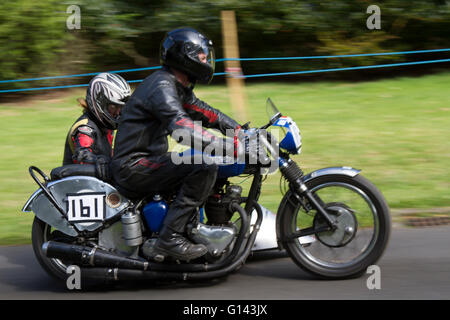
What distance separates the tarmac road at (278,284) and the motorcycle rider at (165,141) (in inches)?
13.4

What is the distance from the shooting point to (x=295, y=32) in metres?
12.1

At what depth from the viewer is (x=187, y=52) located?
4.69 metres

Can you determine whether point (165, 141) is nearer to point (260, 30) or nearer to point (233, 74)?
point (233, 74)

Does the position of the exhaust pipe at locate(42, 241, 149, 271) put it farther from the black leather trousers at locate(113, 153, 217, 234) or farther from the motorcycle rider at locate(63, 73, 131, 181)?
the motorcycle rider at locate(63, 73, 131, 181)

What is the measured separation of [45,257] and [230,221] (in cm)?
144

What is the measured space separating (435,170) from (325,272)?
328 centimetres

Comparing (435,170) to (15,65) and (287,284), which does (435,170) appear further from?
(15,65)

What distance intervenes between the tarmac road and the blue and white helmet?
1.34 meters

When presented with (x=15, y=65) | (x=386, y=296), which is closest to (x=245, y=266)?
(x=386, y=296)

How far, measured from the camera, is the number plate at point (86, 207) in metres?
4.91

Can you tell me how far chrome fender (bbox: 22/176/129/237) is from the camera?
4.90m

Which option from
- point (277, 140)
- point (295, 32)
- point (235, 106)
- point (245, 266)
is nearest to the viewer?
point (277, 140)

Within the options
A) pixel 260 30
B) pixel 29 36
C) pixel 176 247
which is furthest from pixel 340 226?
pixel 29 36

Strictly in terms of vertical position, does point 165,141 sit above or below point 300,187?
above
